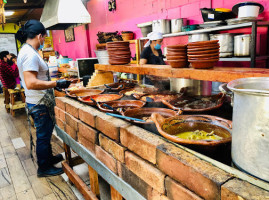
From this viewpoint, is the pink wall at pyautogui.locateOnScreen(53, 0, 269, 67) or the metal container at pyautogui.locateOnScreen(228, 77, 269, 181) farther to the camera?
the pink wall at pyautogui.locateOnScreen(53, 0, 269, 67)

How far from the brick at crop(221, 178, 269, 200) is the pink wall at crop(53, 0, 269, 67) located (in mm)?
3550

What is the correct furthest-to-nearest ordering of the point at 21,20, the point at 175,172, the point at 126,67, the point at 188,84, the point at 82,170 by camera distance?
the point at 21,20 < the point at 82,170 < the point at 126,67 < the point at 188,84 < the point at 175,172

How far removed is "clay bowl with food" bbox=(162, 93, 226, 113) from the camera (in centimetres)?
141

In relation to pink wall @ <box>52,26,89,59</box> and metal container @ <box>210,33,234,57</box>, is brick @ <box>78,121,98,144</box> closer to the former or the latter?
metal container @ <box>210,33,234,57</box>

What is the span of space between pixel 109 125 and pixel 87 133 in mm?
382

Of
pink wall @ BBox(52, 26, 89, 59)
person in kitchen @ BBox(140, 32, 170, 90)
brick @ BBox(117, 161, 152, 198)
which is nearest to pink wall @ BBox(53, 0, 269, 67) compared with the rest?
pink wall @ BBox(52, 26, 89, 59)

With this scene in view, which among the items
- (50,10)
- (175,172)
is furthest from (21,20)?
(175,172)

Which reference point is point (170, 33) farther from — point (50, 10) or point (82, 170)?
point (50, 10)

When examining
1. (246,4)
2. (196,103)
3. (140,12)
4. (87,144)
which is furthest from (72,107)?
(140,12)

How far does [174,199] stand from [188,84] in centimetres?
108

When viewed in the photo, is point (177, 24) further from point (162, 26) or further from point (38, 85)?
point (38, 85)

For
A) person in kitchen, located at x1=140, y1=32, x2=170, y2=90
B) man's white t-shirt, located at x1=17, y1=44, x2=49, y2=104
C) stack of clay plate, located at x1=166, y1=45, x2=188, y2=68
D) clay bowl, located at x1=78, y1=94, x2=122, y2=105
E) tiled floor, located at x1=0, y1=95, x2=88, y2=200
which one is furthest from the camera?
person in kitchen, located at x1=140, y1=32, x2=170, y2=90

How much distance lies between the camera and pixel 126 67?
81.4 inches

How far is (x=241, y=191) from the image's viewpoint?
67cm
